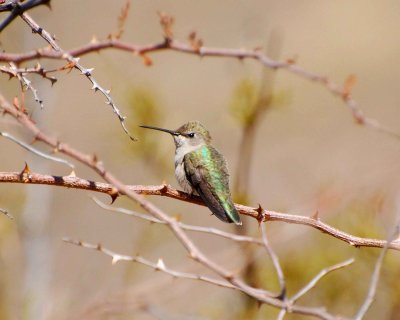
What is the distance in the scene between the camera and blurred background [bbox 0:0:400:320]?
5.43 meters

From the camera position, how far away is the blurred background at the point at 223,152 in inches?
214

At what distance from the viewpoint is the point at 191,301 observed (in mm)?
12547

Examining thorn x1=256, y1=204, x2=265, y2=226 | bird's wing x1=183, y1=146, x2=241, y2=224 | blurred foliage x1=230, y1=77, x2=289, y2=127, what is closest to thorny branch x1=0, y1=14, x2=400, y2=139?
thorn x1=256, y1=204, x2=265, y2=226

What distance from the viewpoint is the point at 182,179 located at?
559 centimetres

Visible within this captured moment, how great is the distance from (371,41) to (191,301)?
23.6m

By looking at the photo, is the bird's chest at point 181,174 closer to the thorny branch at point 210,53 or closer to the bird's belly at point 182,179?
the bird's belly at point 182,179

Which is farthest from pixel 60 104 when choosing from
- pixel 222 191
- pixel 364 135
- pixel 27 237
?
pixel 222 191

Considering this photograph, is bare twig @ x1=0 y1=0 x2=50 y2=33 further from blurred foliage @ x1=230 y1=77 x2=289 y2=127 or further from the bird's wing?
blurred foliage @ x1=230 y1=77 x2=289 y2=127

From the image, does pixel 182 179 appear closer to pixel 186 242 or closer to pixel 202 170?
pixel 202 170

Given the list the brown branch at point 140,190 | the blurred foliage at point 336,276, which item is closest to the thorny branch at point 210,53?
the brown branch at point 140,190

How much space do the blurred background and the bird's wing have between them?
19 cm

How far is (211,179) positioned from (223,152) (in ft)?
45.7

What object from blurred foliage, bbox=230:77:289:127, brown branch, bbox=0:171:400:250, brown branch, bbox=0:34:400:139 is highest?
blurred foliage, bbox=230:77:289:127

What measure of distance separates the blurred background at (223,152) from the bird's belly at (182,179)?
368mm
